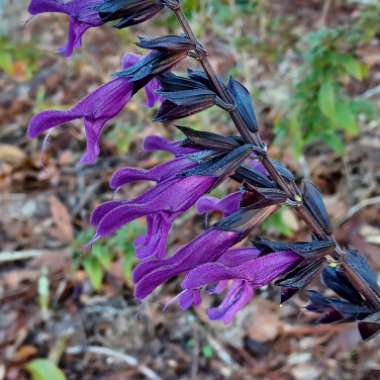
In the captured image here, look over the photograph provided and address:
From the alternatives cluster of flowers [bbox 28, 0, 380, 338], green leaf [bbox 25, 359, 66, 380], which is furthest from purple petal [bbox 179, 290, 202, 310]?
green leaf [bbox 25, 359, 66, 380]

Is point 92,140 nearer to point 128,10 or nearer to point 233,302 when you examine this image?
point 128,10

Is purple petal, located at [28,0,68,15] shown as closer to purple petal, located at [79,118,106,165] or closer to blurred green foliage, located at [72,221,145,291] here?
purple petal, located at [79,118,106,165]

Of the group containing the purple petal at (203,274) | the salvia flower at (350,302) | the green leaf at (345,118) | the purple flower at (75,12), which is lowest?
the salvia flower at (350,302)

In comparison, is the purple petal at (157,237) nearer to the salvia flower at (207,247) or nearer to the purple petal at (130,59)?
the salvia flower at (207,247)

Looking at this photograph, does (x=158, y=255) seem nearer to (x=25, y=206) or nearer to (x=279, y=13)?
(x=25, y=206)

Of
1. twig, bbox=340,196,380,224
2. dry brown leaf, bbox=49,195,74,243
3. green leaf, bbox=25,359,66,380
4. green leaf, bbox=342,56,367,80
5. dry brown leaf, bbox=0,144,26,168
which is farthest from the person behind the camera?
dry brown leaf, bbox=0,144,26,168

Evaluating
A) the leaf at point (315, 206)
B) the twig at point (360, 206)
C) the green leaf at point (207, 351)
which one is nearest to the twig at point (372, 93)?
the twig at point (360, 206)
